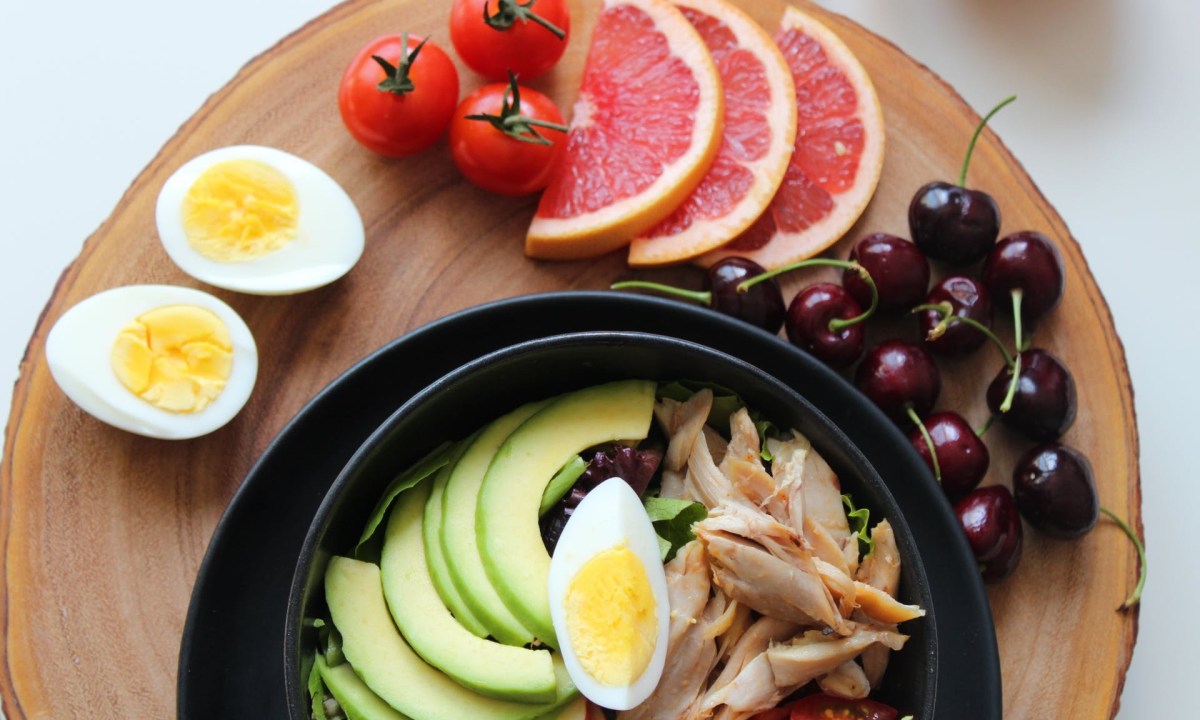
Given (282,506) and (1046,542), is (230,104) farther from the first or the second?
(1046,542)

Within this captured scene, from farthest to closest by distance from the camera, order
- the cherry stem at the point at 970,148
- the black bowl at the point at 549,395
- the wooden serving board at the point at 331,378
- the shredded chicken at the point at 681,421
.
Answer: the cherry stem at the point at 970,148
the wooden serving board at the point at 331,378
the shredded chicken at the point at 681,421
the black bowl at the point at 549,395

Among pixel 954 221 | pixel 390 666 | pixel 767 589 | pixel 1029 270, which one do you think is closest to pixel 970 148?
pixel 954 221

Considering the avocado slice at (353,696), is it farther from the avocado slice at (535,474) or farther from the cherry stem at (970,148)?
the cherry stem at (970,148)

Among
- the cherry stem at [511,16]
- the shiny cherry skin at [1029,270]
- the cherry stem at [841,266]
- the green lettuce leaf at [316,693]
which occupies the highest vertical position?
the cherry stem at [511,16]

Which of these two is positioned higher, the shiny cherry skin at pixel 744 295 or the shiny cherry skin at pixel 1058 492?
the shiny cherry skin at pixel 744 295

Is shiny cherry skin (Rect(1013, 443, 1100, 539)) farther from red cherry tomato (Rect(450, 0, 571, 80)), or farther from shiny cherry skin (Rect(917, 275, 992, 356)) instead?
red cherry tomato (Rect(450, 0, 571, 80))

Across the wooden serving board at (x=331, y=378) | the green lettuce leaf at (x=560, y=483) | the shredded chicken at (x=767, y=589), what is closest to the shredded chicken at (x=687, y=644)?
the shredded chicken at (x=767, y=589)

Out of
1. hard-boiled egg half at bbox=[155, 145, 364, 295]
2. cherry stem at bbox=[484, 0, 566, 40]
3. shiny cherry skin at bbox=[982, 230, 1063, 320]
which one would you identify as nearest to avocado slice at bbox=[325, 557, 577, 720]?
hard-boiled egg half at bbox=[155, 145, 364, 295]

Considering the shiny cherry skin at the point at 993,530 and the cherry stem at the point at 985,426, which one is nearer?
the shiny cherry skin at the point at 993,530
